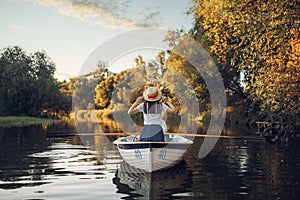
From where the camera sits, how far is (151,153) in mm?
10680

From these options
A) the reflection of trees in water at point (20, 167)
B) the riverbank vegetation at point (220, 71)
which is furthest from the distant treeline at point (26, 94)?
the reflection of trees in water at point (20, 167)

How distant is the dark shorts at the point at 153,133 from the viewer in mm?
11981

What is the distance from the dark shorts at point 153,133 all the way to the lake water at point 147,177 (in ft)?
3.40

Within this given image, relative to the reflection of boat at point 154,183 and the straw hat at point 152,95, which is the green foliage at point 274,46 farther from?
the straw hat at point 152,95

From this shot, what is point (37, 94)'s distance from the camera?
219ft

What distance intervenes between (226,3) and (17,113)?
51.4m

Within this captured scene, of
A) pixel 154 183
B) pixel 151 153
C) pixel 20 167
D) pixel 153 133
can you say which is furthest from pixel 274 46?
pixel 20 167

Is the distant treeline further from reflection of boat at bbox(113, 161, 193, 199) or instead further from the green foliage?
reflection of boat at bbox(113, 161, 193, 199)

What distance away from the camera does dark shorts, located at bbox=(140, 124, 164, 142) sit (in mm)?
11981

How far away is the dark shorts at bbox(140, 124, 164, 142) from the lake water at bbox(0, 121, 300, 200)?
104 cm

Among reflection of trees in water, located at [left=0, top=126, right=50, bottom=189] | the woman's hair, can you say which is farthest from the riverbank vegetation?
reflection of trees in water, located at [left=0, top=126, right=50, bottom=189]

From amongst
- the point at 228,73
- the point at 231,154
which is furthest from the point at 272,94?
the point at 228,73

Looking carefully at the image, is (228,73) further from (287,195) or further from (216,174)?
(287,195)

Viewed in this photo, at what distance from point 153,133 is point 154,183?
224cm
